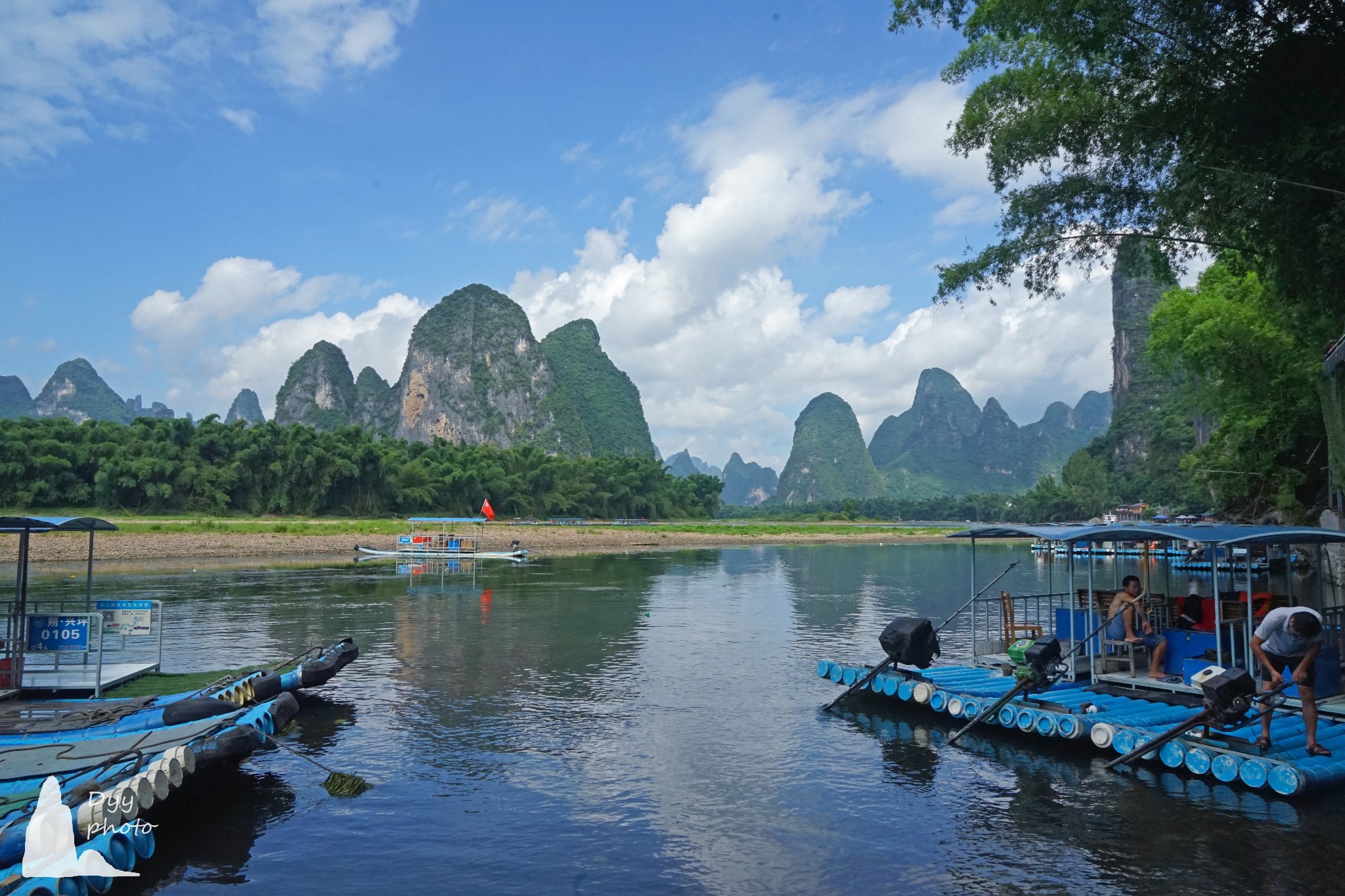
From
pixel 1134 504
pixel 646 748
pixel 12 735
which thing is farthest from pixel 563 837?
pixel 1134 504

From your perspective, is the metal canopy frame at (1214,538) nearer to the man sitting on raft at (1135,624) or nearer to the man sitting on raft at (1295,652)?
the man sitting on raft at (1135,624)

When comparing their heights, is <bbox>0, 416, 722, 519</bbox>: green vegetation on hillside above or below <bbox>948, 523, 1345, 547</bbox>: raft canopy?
above

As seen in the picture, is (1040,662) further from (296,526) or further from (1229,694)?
(296,526)

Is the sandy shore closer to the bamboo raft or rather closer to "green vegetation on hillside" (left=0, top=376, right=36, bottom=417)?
the bamboo raft

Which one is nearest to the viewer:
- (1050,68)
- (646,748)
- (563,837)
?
(563,837)

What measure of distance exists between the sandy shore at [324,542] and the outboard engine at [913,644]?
19482 mm

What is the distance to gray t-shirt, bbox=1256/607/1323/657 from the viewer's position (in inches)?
312

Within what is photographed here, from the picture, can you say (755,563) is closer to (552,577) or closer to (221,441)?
(552,577)

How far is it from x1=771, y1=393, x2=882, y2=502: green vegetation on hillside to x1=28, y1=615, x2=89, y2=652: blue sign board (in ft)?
551

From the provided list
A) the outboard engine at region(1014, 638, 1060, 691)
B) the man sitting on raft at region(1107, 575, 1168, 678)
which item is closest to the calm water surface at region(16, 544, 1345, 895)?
the outboard engine at region(1014, 638, 1060, 691)

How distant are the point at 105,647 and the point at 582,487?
70.9 m

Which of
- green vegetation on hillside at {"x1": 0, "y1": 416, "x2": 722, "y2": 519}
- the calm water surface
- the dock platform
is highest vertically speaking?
green vegetation on hillside at {"x1": 0, "y1": 416, "x2": 722, "y2": 519}

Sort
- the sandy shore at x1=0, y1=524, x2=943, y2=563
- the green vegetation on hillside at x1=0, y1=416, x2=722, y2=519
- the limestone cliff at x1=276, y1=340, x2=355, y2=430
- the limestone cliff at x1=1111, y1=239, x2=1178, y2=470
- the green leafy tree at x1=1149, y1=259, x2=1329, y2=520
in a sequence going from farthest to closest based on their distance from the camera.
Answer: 1. the limestone cliff at x1=276, y1=340, x2=355, y2=430
2. the limestone cliff at x1=1111, y1=239, x2=1178, y2=470
3. the green vegetation on hillside at x1=0, y1=416, x2=722, y2=519
4. the sandy shore at x1=0, y1=524, x2=943, y2=563
5. the green leafy tree at x1=1149, y1=259, x2=1329, y2=520

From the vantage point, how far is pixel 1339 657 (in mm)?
9547
